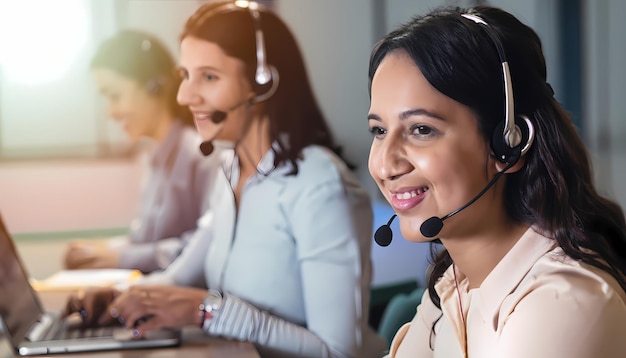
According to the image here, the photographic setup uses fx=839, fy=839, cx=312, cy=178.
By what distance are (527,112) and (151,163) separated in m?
1.71

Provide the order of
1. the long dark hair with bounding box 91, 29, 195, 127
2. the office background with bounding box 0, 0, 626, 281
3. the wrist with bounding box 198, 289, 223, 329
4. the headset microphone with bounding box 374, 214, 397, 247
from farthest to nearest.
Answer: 1. the long dark hair with bounding box 91, 29, 195, 127
2. the office background with bounding box 0, 0, 626, 281
3. the wrist with bounding box 198, 289, 223, 329
4. the headset microphone with bounding box 374, 214, 397, 247

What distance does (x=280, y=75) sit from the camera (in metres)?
1.61

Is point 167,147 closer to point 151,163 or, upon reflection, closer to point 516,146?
point 151,163

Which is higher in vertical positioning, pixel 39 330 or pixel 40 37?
pixel 40 37

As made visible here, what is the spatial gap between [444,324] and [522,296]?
21 cm

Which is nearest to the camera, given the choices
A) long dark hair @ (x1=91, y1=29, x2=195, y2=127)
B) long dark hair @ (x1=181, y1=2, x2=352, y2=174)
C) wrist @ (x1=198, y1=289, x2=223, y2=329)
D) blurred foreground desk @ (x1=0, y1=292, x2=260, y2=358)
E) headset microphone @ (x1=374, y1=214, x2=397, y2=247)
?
headset microphone @ (x1=374, y1=214, x2=397, y2=247)

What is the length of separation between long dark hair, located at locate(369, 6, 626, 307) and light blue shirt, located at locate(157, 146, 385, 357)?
0.56 meters

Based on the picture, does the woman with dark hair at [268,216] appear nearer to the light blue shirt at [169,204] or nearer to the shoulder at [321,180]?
the shoulder at [321,180]

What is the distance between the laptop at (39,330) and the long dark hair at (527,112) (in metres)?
0.76

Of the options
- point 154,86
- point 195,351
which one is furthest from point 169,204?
point 195,351

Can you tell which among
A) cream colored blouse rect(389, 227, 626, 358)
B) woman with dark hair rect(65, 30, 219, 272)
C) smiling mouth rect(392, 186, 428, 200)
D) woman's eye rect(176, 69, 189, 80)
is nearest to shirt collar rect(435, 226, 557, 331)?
cream colored blouse rect(389, 227, 626, 358)

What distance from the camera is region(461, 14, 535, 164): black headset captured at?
2.94 ft

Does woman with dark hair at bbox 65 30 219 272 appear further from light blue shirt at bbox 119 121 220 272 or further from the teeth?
the teeth

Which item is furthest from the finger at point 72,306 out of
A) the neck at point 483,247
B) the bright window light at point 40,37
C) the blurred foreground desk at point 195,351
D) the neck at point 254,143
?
the neck at point 483,247
